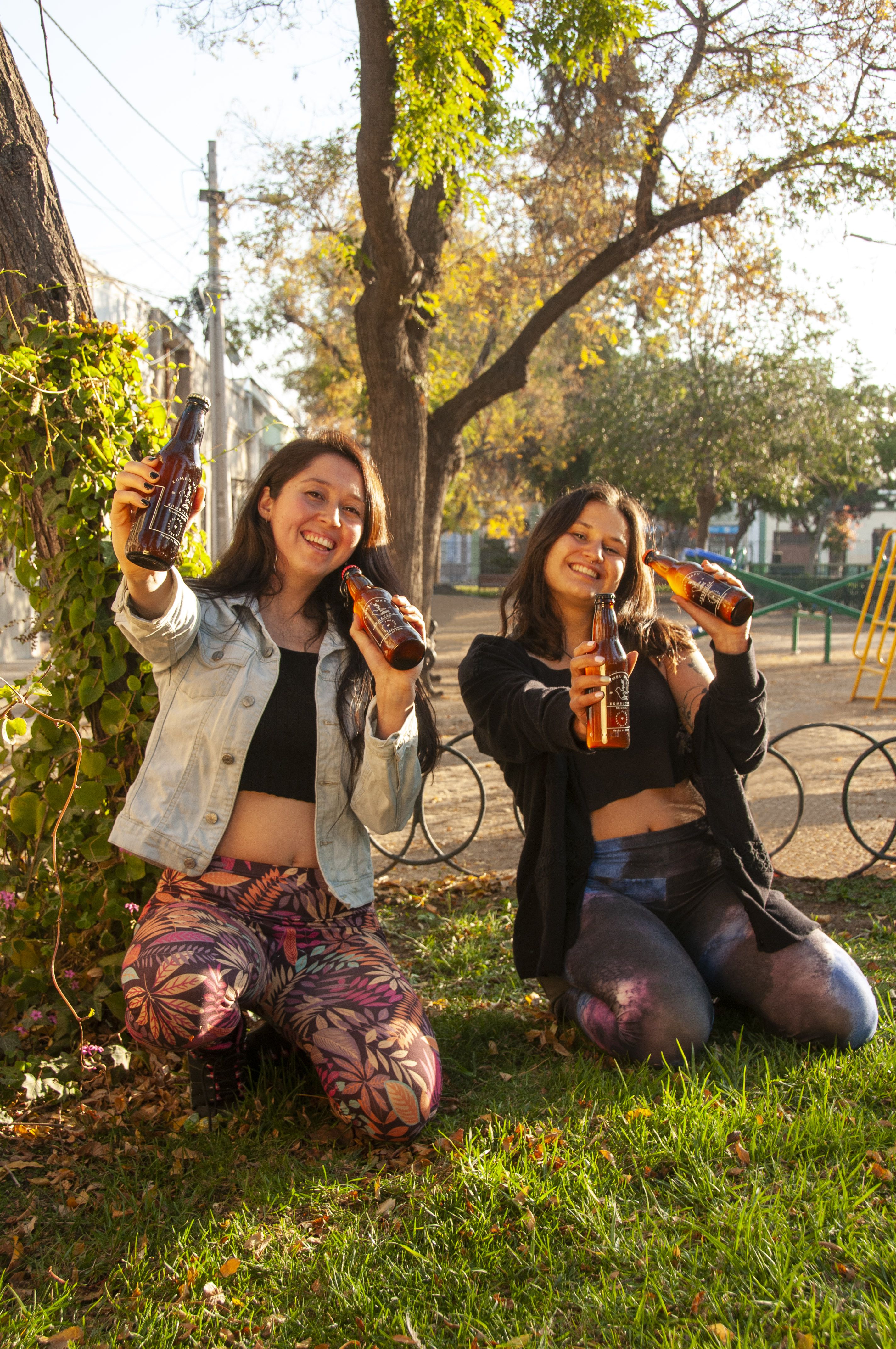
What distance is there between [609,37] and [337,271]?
28.2 feet

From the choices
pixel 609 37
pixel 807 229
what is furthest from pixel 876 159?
pixel 609 37

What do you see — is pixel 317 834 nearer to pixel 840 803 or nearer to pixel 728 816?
pixel 728 816

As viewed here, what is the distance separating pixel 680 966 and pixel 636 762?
60cm

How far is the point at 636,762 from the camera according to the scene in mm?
3027

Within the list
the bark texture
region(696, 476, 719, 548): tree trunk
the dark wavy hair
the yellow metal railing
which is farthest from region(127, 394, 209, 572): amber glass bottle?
region(696, 476, 719, 548): tree trunk

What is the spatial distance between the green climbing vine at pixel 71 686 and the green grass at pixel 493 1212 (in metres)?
0.45

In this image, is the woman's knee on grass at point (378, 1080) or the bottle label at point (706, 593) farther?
the bottle label at point (706, 593)

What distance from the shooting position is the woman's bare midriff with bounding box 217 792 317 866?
2682mm

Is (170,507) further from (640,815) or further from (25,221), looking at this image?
(640,815)

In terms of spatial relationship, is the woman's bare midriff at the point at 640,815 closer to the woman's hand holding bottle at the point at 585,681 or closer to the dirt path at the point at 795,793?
the woman's hand holding bottle at the point at 585,681

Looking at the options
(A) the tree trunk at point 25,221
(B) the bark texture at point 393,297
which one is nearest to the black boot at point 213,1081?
(A) the tree trunk at point 25,221

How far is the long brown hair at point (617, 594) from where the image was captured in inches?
124

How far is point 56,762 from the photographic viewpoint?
3109 millimetres

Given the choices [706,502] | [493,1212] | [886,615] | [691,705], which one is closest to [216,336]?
[886,615]
